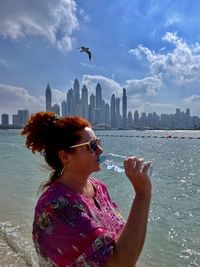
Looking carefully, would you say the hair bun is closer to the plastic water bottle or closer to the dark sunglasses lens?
the dark sunglasses lens

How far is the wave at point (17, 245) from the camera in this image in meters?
6.25

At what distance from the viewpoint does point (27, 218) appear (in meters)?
9.95

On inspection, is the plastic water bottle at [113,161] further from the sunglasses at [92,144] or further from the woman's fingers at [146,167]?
the woman's fingers at [146,167]

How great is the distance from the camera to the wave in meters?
6.25

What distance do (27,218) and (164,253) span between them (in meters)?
4.55

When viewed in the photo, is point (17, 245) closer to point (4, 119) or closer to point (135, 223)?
point (135, 223)

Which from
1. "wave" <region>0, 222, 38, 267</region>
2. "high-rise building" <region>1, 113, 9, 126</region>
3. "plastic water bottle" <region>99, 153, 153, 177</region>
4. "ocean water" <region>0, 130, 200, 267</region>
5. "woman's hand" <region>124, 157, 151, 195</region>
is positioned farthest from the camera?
"high-rise building" <region>1, 113, 9, 126</region>

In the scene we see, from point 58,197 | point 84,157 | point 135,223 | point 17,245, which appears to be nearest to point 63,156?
point 84,157

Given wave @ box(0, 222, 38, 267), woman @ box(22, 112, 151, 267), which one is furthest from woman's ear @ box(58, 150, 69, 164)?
wave @ box(0, 222, 38, 267)

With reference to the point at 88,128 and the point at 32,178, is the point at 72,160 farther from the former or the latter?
the point at 32,178

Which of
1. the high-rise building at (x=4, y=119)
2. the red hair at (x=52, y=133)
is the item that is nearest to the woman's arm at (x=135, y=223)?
the red hair at (x=52, y=133)

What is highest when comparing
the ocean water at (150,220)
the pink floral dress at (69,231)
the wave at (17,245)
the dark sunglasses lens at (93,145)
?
the dark sunglasses lens at (93,145)

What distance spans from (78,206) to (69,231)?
16 centimetres

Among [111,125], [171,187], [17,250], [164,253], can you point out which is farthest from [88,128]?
[111,125]
